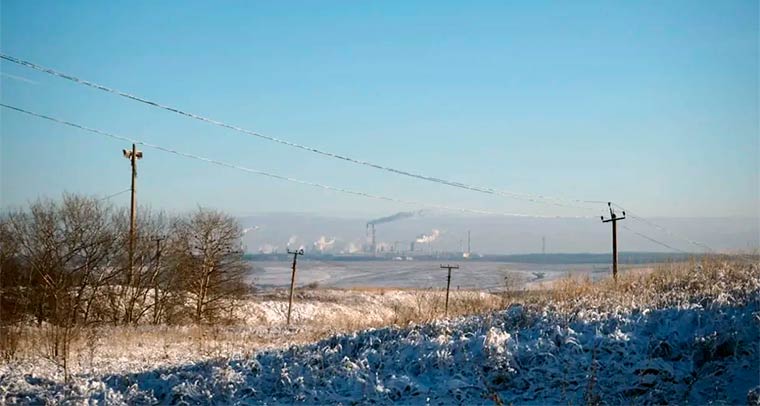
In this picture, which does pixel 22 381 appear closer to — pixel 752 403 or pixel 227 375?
pixel 227 375

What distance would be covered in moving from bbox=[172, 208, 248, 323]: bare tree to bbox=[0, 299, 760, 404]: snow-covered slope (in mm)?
30643

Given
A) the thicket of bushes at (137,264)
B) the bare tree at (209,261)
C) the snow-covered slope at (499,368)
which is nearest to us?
the snow-covered slope at (499,368)

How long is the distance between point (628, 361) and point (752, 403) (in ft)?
6.32

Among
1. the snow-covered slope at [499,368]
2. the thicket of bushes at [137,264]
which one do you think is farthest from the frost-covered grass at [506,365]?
the thicket of bushes at [137,264]

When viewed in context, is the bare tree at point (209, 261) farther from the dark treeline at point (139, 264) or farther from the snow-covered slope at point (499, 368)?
the snow-covered slope at point (499, 368)

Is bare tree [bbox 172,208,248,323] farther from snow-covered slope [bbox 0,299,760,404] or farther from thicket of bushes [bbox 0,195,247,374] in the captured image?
snow-covered slope [bbox 0,299,760,404]

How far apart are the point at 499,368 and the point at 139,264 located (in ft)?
103

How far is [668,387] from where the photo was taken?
889cm

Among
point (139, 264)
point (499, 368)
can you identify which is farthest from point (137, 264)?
point (499, 368)

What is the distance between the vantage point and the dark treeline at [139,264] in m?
33.5

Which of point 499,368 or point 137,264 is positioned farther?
point 137,264

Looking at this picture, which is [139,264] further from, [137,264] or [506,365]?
[506,365]

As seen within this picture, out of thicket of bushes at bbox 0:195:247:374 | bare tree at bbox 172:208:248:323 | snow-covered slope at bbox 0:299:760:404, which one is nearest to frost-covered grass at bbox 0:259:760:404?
snow-covered slope at bbox 0:299:760:404

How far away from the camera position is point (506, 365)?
972 centimetres
